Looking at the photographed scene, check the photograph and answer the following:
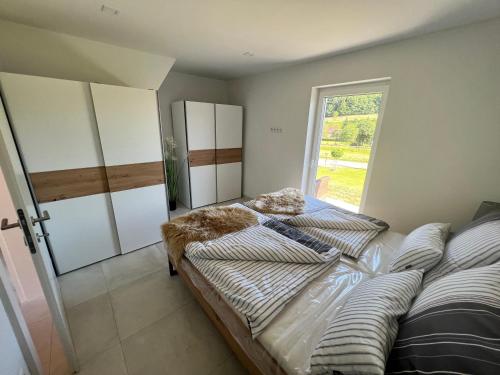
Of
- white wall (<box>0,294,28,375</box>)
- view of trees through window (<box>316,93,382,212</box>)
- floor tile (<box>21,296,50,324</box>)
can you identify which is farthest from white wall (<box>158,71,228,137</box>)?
white wall (<box>0,294,28,375</box>)

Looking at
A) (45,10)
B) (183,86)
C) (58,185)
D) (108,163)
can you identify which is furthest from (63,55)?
(183,86)

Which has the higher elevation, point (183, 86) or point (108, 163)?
point (183, 86)

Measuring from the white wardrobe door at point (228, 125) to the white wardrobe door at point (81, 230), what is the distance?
79.4 inches

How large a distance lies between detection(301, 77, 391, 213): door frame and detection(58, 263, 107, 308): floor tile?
9.01 ft

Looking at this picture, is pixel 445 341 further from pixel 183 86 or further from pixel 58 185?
pixel 183 86

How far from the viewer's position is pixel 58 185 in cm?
183

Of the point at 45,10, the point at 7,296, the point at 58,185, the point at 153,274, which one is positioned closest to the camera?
the point at 7,296

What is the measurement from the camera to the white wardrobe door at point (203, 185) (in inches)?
136

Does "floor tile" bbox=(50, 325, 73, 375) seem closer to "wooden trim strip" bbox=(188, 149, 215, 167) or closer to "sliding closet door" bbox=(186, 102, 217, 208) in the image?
"sliding closet door" bbox=(186, 102, 217, 208)

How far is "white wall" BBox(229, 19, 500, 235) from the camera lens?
5.37 ft

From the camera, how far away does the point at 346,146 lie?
265 centimetres

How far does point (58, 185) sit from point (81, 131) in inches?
21.2

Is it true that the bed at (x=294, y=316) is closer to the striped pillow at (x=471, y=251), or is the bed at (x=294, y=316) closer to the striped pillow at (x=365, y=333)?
the striped pillow at (x=365, y=333)

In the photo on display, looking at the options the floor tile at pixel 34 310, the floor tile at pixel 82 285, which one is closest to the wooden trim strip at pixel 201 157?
the floor tile at pixel 82 285
